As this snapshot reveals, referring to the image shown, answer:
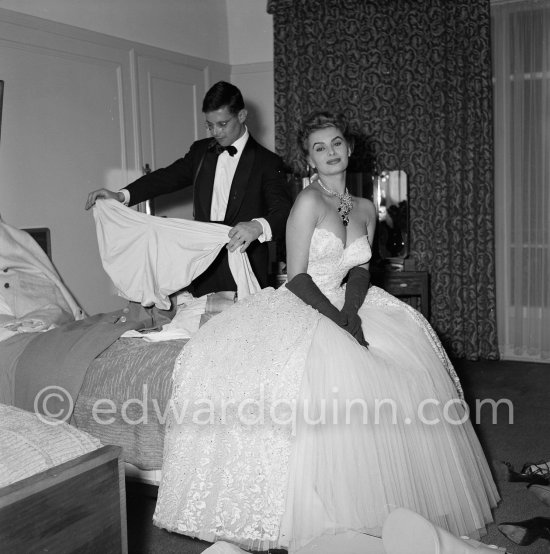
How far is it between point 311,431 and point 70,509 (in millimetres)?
1043

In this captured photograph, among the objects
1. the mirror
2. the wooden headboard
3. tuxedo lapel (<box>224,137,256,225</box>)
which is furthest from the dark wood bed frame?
the mirror

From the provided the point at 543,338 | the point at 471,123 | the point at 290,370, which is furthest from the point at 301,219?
the point at 543,338

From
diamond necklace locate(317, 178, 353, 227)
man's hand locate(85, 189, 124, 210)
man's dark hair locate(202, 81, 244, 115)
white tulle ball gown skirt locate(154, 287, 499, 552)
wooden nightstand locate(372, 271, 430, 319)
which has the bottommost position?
white tulle ball gown skirt locate(154, 287, 499, 552)

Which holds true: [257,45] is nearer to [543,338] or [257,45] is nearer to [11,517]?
[543,338]

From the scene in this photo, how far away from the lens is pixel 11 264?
3.58 meters

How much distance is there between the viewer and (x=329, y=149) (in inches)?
124

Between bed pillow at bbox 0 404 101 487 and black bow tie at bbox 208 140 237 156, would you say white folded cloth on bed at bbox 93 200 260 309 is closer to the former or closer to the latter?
black bow tie at bbox 208 140 237 156

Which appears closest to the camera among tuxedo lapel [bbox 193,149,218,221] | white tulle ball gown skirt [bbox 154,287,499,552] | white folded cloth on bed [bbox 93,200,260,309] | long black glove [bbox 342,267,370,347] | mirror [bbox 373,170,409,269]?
white tulle ball gown skirt [bbox 154,287,499,552]

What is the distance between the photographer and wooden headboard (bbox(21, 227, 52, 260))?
14.6ft

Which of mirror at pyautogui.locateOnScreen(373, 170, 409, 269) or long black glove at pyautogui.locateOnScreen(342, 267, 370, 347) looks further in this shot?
mirror at pyautogui.locateOnScreen(373, 170, 409, 269)

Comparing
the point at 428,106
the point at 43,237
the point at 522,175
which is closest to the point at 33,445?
the point at 43,237

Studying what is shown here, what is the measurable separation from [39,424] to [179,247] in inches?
66.0

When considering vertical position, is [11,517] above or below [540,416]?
above

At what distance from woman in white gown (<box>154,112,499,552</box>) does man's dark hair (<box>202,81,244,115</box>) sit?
4.07 feet
